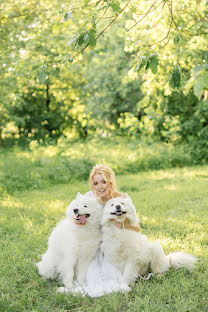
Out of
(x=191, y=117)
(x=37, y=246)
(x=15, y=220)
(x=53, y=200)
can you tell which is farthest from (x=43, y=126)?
(x=37, y=246)

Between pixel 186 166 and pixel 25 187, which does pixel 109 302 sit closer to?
pixel 25 187

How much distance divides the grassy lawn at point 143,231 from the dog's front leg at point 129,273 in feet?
0.25

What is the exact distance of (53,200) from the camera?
6.64 meters

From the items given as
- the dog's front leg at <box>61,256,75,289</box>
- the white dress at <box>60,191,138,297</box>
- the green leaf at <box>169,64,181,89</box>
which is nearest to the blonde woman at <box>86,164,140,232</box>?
the white dress at <box>60,191,138,297</box>

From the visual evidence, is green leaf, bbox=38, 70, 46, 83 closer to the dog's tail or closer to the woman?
the woman

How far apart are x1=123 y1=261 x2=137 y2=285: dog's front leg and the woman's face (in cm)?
79

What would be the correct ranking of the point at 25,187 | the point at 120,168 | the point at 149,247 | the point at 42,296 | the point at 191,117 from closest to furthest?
the point at 42,296, the point at 149,247, the point at 25,187, the point at 120,168, the point at 191,117

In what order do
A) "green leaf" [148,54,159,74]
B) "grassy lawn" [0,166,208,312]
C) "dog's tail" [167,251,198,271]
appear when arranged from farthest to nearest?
"dog's tail" [167,251,198,271] → "grassy lawn" [0,166,208,312] → "green leaf" [148,54,159,74]

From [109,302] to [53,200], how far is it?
3.88 m

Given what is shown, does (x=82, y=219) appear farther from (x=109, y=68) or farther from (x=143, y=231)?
(x=109, y=68)

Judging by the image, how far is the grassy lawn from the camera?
2.96 m

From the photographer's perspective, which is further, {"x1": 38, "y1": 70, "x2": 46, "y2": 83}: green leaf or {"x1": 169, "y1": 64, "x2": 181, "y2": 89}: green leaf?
{"x1": 38, "y1": 70, "x2": 46, "y2": 83}: green leaf

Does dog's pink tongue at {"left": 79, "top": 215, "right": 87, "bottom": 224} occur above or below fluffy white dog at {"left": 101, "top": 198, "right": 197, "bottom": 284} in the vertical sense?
above

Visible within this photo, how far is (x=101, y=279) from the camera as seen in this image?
331 cm
